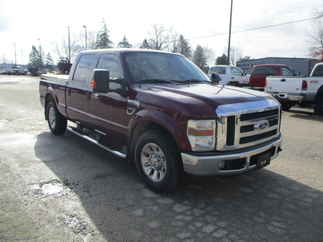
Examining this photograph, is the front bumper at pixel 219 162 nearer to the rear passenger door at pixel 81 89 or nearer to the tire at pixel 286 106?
the rear passenger door at pixel 81 89

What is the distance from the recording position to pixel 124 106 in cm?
419

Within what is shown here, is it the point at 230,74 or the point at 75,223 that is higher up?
the point at 230,74

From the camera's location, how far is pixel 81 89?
5406 millimetres

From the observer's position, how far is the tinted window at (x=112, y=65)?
4.45 metres

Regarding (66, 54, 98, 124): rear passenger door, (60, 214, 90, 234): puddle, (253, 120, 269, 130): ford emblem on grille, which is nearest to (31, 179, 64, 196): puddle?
(60, 214, 90, 234): puddle

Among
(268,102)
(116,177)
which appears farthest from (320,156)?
(116,177)

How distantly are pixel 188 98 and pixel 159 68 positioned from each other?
134cm

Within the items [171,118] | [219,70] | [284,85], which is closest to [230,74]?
[219,70]

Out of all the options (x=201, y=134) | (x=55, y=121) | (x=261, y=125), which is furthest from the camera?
(x=55, y=121)

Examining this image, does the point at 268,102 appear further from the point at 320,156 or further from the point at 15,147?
the point at 15,147

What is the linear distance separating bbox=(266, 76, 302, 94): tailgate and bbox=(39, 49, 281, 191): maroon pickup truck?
6.96 meters

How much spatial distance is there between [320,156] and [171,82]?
333cm

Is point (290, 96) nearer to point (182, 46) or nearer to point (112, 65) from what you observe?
point (112, 65)

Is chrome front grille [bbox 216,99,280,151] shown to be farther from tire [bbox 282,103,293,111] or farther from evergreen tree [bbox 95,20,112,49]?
evergreen tree [bbox 95,20,112,49]
